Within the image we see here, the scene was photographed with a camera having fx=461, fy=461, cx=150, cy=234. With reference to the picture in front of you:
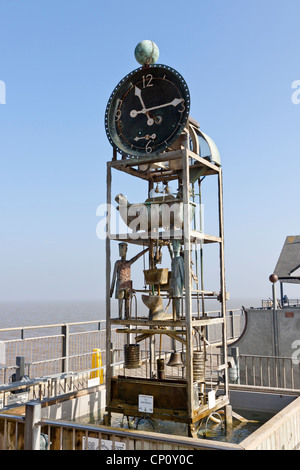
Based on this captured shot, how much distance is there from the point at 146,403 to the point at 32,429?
3174 millimetres

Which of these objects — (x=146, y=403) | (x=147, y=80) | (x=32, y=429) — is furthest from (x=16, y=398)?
(x=147, y=80)

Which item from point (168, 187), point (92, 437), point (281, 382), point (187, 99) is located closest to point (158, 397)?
point (92, 437)

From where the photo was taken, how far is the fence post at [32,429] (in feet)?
19.7

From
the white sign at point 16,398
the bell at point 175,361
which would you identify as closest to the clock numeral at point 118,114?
the bell at point 175,361

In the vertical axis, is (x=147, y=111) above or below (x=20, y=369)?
above

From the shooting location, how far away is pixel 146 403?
874 centimetres

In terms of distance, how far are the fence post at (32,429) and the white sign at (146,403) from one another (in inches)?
119

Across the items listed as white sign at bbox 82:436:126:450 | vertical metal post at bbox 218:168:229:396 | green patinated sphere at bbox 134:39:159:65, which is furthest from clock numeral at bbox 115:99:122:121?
white sign at bbox 82:436:126:450

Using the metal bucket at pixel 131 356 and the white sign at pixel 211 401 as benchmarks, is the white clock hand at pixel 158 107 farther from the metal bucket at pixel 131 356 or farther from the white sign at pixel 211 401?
the white sign at pixel 211 401

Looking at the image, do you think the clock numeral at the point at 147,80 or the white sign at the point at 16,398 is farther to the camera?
the clock numeral at the point at 147,80

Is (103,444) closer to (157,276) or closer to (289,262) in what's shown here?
(157,276)

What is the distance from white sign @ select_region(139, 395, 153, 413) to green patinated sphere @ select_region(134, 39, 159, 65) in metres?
6.86

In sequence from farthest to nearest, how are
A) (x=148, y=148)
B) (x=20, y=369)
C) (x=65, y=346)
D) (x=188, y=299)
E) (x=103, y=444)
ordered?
(x=65, y=346) < (x=20, y=369) < (x=148, y=148) < (x=188, y=299) < (x=103, y=444)
